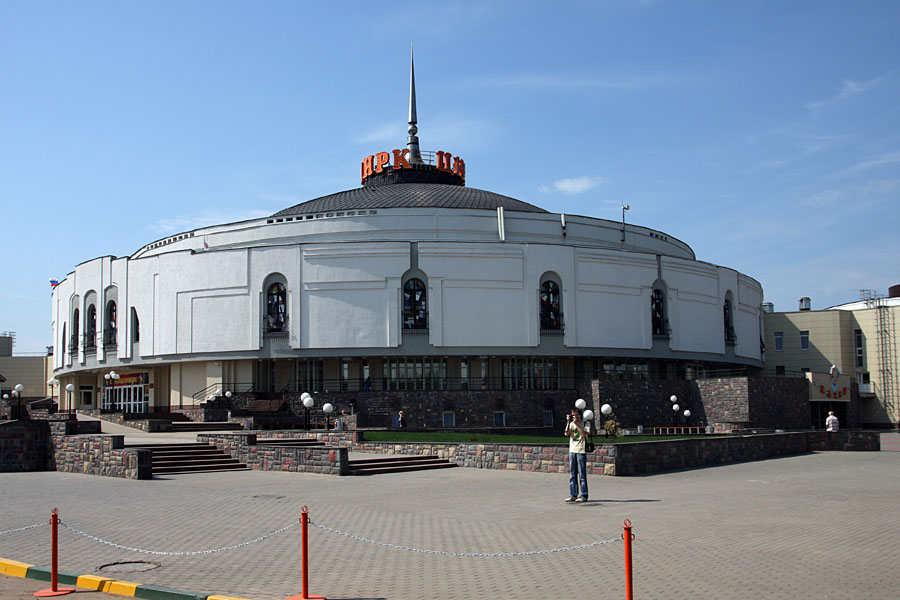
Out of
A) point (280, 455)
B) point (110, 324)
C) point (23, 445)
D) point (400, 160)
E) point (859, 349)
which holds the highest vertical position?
point (400, 160)

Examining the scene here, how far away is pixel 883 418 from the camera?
203 ft

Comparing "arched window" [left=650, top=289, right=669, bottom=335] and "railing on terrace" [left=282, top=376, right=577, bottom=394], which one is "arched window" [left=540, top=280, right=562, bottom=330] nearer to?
"railing on terrace" [left=282, top=376, right=577, bottom=394]

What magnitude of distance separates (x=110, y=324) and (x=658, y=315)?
34.7 metres

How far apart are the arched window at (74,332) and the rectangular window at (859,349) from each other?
55.2m

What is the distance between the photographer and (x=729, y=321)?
5841 cm

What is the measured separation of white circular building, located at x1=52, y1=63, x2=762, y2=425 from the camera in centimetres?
4778

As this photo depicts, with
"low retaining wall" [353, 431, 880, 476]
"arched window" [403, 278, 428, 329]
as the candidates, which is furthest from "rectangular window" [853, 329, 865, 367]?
"low retaining wall" [353, 431, 880, 476]

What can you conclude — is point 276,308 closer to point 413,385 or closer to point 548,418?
point 413,385

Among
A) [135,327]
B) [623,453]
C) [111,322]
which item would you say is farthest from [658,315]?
[111,322]

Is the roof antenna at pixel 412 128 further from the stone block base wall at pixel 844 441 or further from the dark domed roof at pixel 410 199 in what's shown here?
the stone block base wall at pixel 844 441

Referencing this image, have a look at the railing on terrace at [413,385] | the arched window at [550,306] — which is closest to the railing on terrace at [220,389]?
the railing on terrace at [413,385]

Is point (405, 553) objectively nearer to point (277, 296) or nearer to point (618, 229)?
point (277, 296)

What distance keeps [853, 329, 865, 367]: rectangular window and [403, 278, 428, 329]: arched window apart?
35219 mm

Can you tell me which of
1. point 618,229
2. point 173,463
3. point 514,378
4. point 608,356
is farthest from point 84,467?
point 618,229
